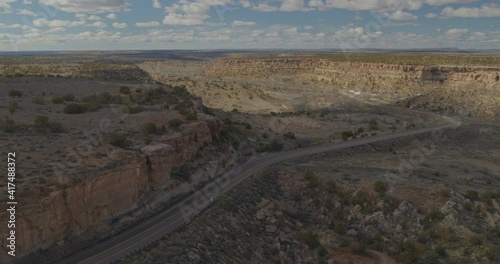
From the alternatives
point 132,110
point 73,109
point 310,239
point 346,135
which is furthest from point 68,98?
point 346,135

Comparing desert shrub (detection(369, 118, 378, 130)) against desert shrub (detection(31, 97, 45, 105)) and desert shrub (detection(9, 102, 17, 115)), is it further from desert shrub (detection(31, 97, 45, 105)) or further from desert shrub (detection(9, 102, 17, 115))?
desert shrub (detection(9, 102, 17, 115))

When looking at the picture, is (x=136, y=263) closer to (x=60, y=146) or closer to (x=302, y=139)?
(x=60, y=146)

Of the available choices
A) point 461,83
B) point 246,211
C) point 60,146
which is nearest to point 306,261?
point 246,211

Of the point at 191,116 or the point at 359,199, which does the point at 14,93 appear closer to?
the point at 191,116

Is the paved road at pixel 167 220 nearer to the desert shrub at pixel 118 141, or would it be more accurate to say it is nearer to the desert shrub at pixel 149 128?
the desert shrub at pixel 118 141

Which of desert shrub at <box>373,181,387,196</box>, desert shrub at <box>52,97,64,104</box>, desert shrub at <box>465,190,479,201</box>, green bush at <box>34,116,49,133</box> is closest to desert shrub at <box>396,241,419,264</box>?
desert shrub at <box>373,181,387,196</box>

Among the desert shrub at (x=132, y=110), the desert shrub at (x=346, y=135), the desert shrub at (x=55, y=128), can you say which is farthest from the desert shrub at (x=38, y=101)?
the desert shrub at (x=346, y=135)
